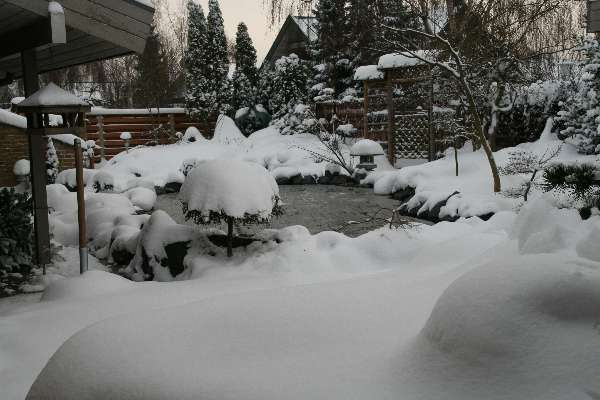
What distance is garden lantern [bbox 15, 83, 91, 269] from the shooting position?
5422mm

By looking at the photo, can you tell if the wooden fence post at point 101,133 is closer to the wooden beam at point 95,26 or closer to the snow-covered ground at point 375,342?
the wooden beam at point 95,26

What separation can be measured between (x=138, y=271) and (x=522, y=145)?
9.77 m

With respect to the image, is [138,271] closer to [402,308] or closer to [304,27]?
[402,308]

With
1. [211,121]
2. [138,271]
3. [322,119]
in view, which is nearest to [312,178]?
[322,119]

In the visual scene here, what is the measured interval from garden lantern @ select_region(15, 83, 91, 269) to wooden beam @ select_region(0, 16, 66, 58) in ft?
1.52

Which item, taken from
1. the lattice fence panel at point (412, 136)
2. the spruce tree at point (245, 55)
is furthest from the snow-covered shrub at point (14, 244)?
the spruce tree at point (245, 55)

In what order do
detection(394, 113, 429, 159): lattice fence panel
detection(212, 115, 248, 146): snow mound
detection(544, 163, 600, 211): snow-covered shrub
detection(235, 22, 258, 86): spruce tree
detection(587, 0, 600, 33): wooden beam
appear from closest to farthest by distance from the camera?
1. detection(544, 163, 600, 211): snow-covered shrub
2. detection(587, 0, 600, 33): wooden beam
3. detection(394, 113, 429, 159): lattice fence panel
4. detection(212, 115, 248, 146): snow mound
5. detection(235, 22, 258, 86): spruce tree

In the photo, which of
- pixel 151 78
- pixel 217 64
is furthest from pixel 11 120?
pixel 217 64

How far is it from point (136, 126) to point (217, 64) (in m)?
3.61

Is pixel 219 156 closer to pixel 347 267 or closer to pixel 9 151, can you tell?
pixel 9 151

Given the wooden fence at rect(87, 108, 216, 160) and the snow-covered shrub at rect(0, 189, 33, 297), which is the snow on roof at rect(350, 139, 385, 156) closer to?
the wooden fence at rect(87, 108, 216, 160)

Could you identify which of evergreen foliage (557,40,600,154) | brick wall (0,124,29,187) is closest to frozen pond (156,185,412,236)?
brick wall (0,124,29,187)

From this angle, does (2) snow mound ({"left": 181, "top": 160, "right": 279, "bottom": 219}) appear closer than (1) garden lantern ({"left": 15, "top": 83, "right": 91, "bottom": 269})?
No

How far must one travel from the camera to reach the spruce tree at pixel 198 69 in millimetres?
20172
